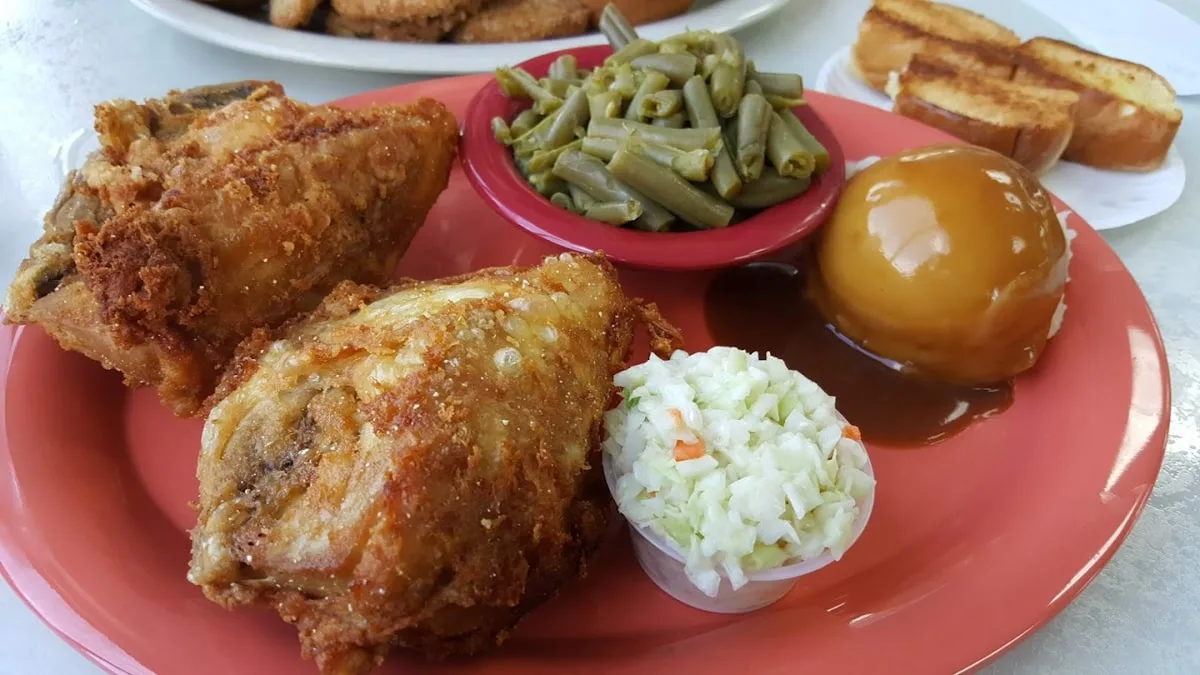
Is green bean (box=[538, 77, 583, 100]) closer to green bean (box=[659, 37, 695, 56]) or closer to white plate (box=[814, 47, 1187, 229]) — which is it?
green bean (box=[659, 37, 695, 56])

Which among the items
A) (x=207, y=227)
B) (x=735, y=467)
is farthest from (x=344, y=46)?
(x=735, y=467)

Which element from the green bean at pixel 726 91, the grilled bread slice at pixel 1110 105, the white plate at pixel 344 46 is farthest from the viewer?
the white plate at pixel 344 46

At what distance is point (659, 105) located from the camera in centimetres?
217

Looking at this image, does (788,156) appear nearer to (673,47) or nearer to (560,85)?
(673,47)

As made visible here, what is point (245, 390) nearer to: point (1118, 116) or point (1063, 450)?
point (1063, 450)

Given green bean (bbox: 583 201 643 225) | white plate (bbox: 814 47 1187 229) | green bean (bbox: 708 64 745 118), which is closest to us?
green bean (bbox: 583 201 643 225)

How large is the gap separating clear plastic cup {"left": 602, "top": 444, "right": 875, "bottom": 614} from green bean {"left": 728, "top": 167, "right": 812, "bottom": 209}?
85cm

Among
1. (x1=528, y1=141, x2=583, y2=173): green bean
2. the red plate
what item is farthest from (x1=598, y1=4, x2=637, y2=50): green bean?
the red plate

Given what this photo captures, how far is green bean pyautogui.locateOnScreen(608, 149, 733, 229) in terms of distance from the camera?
2.03 meters

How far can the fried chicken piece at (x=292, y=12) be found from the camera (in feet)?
9.64

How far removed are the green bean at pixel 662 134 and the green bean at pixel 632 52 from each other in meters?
0.29

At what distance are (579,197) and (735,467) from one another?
3.18ft

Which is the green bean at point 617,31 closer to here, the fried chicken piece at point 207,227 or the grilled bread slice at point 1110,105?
the fried chicken piece at point 207,227

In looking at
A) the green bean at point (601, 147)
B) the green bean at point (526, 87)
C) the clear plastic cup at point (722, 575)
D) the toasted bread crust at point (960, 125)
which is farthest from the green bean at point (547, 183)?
the toasted bread crust at point (960, 125)
